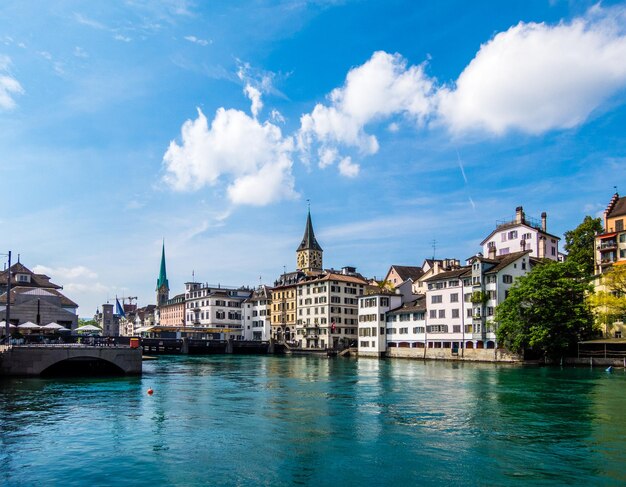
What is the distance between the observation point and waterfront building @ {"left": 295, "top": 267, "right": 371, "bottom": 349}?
135 metres

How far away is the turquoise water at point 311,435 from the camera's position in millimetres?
21828

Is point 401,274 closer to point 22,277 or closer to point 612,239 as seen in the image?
point 612,239

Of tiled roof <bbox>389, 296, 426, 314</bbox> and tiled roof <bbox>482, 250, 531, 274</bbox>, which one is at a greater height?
tiled roof <bbox>482, 250, 531, 274</bbox>

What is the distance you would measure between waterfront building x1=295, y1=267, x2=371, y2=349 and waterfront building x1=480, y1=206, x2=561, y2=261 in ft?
123

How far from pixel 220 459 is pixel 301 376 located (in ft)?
138

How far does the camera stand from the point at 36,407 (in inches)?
1447

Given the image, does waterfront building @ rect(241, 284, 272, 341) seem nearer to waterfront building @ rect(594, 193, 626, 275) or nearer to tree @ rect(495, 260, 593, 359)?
tree @ rect(495, 260, 593, 359)

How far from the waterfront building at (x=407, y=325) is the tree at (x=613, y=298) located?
32.0 meters

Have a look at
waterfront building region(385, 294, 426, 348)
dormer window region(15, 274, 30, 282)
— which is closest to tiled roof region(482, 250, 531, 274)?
waterfront building region(385, 294, 426, 348)

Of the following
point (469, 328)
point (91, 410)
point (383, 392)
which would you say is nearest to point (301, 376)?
point (383, 392)

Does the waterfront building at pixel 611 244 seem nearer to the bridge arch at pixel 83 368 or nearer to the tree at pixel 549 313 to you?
the tree at pixel 549 313

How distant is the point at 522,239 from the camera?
347ft

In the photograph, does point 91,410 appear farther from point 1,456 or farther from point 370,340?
point 370,340

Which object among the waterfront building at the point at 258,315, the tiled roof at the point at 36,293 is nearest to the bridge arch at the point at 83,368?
the tiled roof at the point at 36,293
